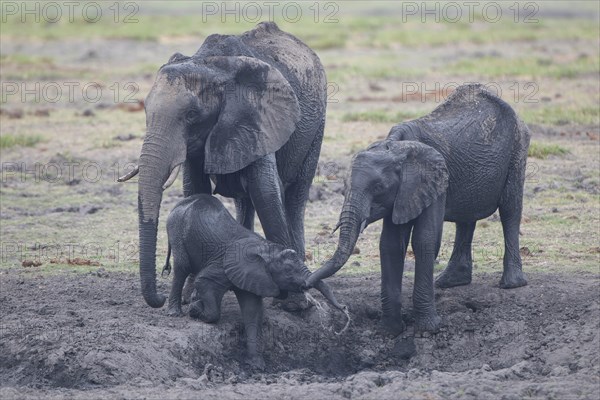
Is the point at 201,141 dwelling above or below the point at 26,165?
above

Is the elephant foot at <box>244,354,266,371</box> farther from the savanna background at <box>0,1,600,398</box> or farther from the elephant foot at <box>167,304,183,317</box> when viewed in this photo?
the elephant foot at <box>167,304,183,317</box>

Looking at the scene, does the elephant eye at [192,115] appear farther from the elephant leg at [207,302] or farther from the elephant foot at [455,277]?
the elephant foot at [455,277]

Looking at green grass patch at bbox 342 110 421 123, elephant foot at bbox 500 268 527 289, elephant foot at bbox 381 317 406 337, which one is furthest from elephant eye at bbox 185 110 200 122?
green grass patch at bbox 342 110 421 123

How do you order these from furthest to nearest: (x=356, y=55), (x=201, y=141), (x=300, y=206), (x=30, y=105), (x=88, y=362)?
(x=356, y=55), (x=30, y=105), (x=300, y=206), (x=201, y=141), (x=88, y=362)


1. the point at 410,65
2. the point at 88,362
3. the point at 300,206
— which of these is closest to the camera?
the point at 88,362

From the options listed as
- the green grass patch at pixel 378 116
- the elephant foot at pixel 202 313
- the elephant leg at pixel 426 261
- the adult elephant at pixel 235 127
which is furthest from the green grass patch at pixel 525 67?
the elephant foot at pixel 202 313

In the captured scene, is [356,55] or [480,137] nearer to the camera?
Result: [480,137]

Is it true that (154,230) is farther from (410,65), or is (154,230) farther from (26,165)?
(410,65)

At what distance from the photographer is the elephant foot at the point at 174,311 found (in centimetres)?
1113

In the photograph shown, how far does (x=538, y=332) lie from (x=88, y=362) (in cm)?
377

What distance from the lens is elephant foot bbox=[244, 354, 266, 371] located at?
10.6 meters

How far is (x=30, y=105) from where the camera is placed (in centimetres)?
2339

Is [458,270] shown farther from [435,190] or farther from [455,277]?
[435,190]

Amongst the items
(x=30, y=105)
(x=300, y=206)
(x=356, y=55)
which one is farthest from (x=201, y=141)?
(x=356, y=55)
